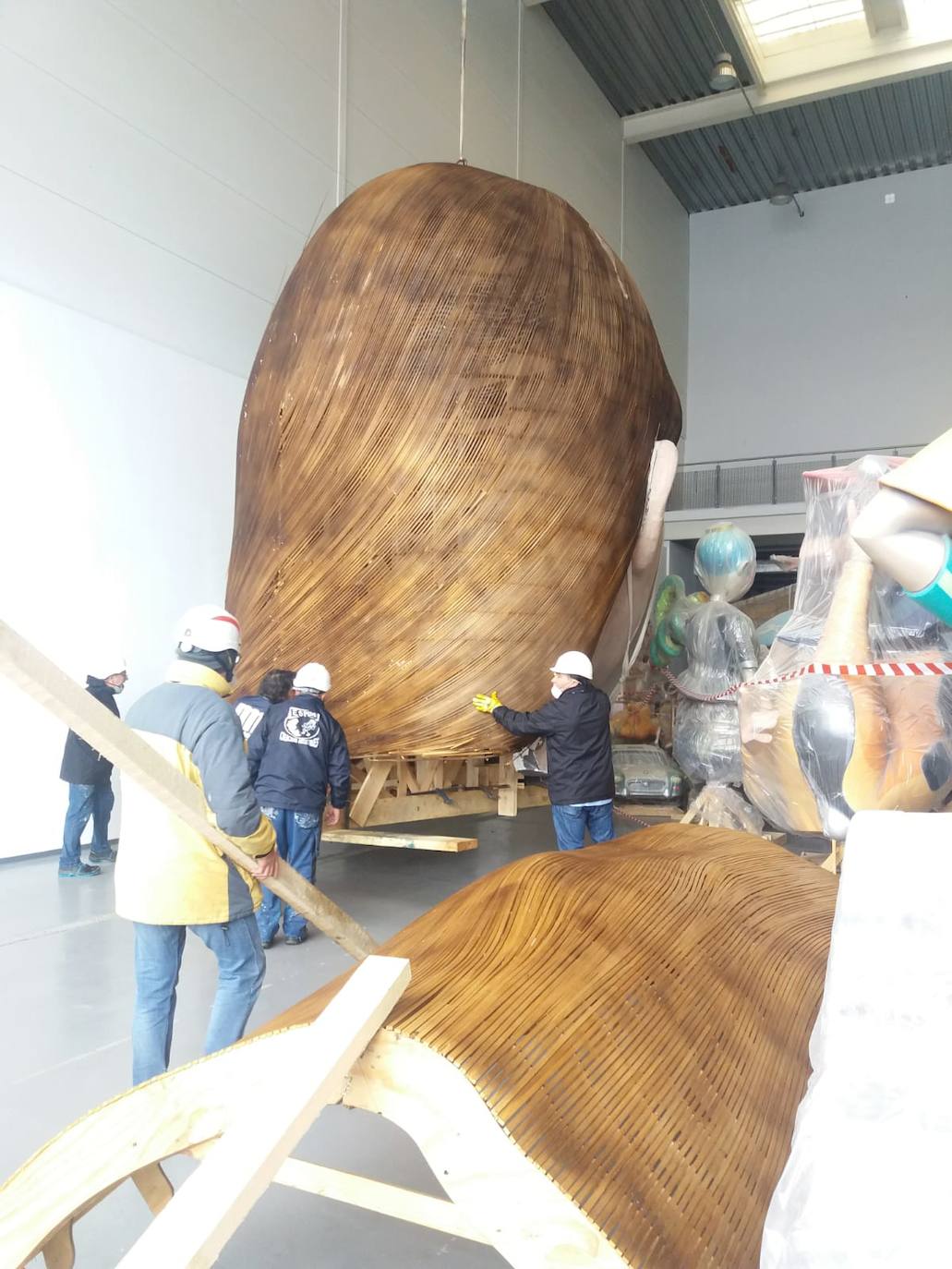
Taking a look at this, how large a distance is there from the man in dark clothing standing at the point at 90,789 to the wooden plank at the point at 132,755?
11.2ft

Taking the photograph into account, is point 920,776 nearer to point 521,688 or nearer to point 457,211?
point 521,688

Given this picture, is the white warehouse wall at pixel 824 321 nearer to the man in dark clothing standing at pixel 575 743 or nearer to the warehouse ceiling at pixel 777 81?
the warehouse ceiling at pixel 777 81

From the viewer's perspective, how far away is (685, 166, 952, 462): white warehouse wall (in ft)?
49.9

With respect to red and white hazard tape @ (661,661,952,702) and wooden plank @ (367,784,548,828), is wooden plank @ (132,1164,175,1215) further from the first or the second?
wooden plank @ (367,784,548,828)

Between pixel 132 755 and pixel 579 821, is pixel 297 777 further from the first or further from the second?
pixel 132 755

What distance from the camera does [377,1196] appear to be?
1283mm

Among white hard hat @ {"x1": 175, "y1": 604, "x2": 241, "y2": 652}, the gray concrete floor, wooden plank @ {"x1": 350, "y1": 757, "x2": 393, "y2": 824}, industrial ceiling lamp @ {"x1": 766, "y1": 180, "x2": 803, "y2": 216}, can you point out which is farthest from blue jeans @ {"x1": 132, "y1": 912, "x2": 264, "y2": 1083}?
industrial ceiling lamp @ {"x1": 766, "y1": 180, "x2": 803, "y2": 216}

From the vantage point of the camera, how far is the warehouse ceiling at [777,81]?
11398 mm

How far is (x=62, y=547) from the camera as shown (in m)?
5.50

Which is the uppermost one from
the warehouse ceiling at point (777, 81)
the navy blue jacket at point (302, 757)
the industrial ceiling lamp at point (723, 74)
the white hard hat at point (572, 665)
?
the warehouse ceiling at point (777, 81)

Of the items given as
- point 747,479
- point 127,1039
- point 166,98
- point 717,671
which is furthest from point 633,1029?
point 747,479

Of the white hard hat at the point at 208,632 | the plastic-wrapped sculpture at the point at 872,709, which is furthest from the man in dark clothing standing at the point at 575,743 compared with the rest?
the white hard hat at the point at 208,632

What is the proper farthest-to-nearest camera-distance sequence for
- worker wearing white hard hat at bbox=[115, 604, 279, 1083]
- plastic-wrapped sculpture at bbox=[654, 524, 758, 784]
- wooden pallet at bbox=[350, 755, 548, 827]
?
1. plastic-wrapped sculpture at bbox=[654, 524, 758, 784]
2. wooden pallet at bbox=[350, 755, 548, 827]
3. worker wearing white hard hat at bbox=[115, 604, 279, 1083]

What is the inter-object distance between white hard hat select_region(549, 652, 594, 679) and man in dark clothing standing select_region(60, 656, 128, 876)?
8.38ft
